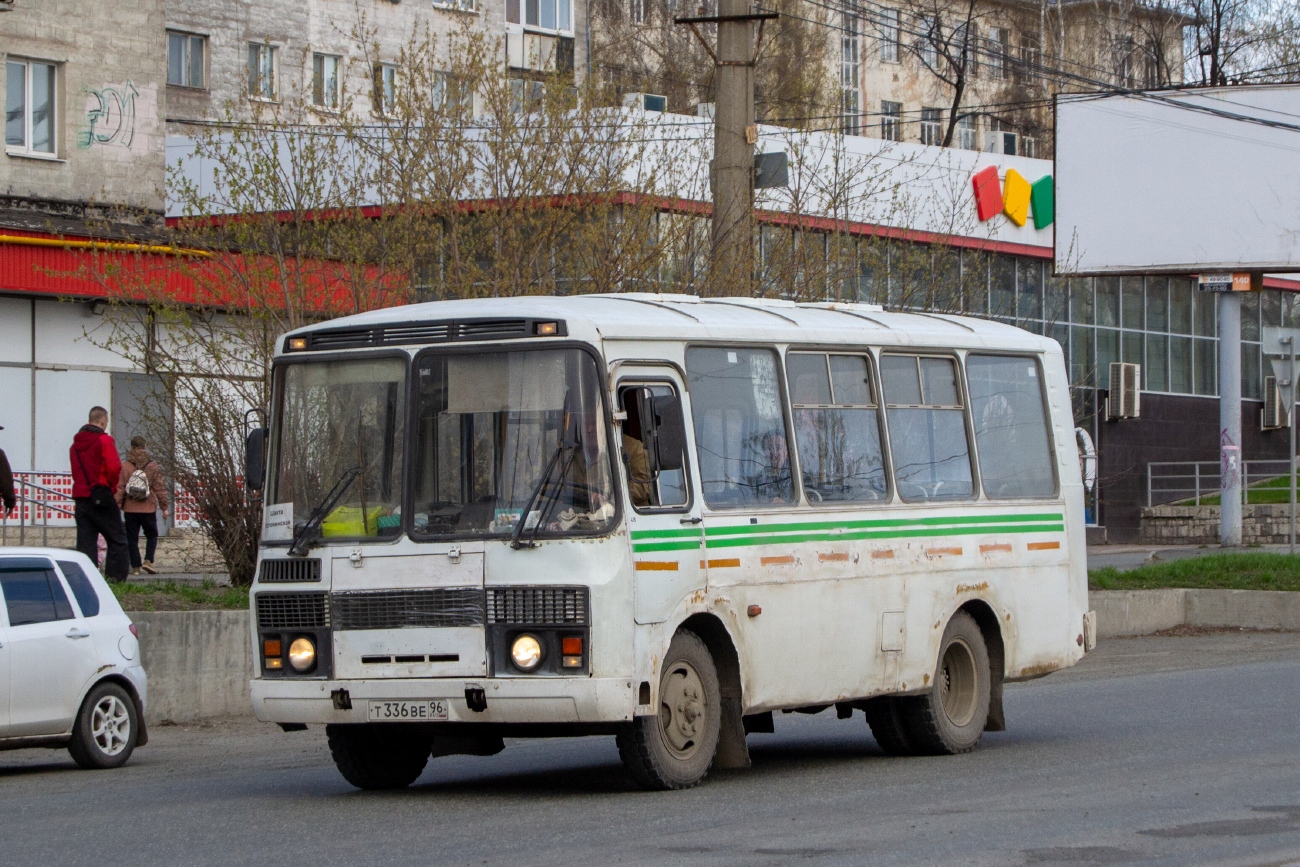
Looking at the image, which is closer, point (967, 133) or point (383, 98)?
point (383, 98)

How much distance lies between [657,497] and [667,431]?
13.8 inches

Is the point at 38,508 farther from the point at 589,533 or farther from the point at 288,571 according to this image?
the point at 589,533

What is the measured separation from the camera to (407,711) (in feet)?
34.1

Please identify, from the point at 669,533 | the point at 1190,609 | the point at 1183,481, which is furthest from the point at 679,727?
the point at 1183,481

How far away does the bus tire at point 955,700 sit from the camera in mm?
12750

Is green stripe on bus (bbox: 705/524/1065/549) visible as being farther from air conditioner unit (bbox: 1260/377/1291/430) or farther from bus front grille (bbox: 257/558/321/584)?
air conditioner unit (bbox: 1260/377/1291/430)

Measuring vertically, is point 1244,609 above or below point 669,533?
below

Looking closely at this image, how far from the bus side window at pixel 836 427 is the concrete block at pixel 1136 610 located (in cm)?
1181

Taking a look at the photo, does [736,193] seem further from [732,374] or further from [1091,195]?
[1091,195]

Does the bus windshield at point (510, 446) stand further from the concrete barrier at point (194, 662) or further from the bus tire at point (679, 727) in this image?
the concrete barrier at point (194, 662)

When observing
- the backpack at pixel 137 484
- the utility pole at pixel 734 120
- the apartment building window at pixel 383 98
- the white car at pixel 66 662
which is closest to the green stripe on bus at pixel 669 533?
the white car at pixel 66 662

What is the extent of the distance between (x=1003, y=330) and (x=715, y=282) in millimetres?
7060

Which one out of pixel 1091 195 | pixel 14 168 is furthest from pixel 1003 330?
pixel 14 168

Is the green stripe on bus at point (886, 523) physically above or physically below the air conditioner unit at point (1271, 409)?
below
